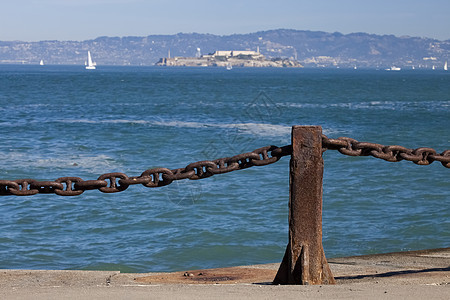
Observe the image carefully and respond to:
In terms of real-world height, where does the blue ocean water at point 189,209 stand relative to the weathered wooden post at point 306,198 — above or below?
below

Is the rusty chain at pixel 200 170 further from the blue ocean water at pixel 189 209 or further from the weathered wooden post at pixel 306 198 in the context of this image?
the blue ocean water at pixel 189 209

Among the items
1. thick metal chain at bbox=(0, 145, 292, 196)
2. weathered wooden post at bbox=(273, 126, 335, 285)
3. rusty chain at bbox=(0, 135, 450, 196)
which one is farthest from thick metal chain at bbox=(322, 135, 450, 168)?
thick metal chain at bbox=(0, 145, 292, 196)

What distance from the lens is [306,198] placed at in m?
4.25

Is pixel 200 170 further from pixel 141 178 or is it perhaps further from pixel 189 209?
pixel 189 209

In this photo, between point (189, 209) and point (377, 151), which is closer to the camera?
point (377, 151)

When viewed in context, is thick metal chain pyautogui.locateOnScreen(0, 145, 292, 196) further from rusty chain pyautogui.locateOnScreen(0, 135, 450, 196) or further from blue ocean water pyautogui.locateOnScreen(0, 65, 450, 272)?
blue ocean water pyautogui.locateOnScreen(0, 65, 450, 272)

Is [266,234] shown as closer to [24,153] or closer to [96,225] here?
[96,225]

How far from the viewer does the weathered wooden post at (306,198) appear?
4246mm

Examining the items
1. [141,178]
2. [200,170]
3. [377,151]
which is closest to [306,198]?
[377,151]

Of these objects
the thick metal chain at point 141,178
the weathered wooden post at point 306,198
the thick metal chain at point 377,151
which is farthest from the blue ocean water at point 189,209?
the thick metal chain at point 377,151

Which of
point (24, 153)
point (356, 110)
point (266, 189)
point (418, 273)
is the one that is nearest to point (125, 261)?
point (418, 273)

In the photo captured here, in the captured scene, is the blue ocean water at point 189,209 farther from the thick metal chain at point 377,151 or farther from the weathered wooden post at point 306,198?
the thick metal chain at point 377,151

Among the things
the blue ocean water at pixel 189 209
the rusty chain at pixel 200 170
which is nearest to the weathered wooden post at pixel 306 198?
the rusty chain at pixel 200 170

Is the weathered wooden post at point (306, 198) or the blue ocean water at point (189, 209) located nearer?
the weathered wooden post at point (306, 198)
